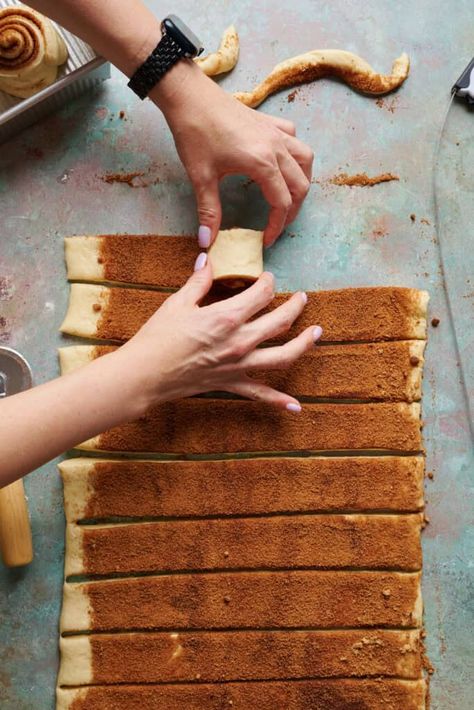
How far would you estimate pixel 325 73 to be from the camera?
2.38 m

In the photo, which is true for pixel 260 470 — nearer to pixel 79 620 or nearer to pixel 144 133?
pixel 79 620

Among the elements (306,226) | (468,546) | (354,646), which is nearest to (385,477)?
(468,546)

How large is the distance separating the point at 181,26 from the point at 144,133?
0.51 metres

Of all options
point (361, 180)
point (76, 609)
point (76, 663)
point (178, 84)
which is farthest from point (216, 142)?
point (76, 663)

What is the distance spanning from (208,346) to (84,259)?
0.62 meters

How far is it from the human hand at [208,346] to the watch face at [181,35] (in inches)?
21.7

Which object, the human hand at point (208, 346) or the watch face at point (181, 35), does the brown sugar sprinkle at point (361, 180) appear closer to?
the human hand at point (208, 346)

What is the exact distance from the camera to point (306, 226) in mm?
2338

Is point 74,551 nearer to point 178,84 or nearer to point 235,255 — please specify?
point 235,255

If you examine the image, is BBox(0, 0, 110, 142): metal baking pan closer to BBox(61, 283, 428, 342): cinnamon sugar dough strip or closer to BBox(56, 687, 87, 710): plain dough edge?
BBox(61, 283, 428, 342): cinnamon sugar dough strip

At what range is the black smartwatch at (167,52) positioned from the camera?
189 cm

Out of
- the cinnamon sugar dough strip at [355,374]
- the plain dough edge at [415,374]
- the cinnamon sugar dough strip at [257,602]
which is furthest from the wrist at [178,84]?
the cinnamon sugar dough strip at [257,602]

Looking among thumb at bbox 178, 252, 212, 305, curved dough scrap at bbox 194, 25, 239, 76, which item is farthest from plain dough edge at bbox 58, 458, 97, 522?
curved dough scrap at bbox 194, 25, 239, 76

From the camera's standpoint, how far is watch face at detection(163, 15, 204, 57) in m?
1.89
